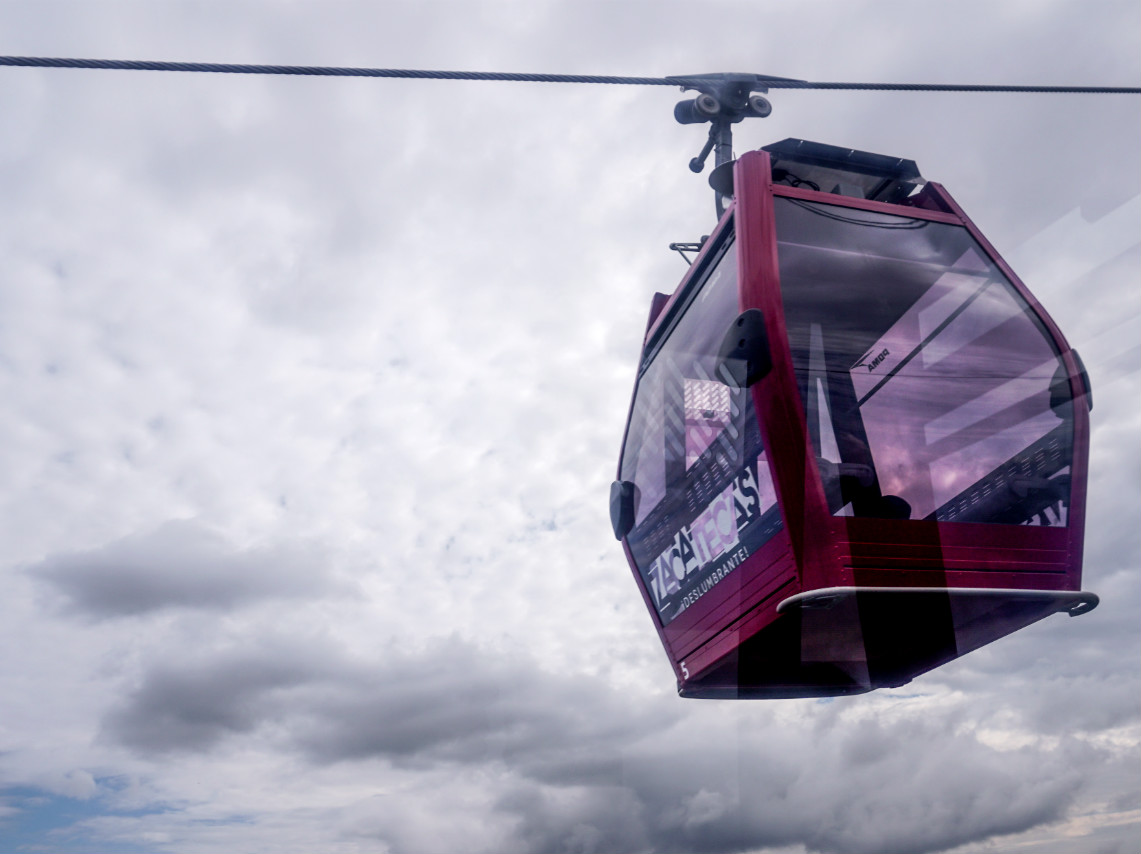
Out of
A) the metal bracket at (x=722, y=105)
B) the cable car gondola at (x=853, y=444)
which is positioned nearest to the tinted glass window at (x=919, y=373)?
the cable car gondola at (x=853, y=444)

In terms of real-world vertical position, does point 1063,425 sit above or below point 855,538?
above

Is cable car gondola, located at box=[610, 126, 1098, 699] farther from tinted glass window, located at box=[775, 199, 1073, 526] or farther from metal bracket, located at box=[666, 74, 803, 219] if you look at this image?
metal bracket, located at box=[666, 74, 803, 219]

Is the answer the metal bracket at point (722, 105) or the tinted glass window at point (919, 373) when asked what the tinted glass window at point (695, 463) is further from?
the metal bracket at point (722, 105)

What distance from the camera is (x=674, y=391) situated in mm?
6469

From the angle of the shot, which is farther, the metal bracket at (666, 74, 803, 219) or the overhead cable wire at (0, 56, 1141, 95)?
the metal bracket at (666, 74, 803, 219)

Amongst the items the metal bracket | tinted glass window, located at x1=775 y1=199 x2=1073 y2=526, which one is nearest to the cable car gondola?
tinted glass window, located at x1=775 y1=199 x2=1073 y2=526

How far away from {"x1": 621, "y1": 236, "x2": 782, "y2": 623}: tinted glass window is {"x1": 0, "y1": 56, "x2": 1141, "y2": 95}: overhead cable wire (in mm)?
1600

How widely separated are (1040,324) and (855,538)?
2.25m

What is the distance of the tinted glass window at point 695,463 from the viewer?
5.21 metres

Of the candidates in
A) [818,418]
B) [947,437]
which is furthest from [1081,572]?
[818,418]

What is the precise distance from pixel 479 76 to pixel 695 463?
9.22 ft

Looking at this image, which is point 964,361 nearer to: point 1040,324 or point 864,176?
point 1040,324

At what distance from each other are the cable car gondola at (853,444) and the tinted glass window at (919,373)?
0.04 ft

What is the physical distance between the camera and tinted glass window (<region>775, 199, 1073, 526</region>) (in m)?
5.10
